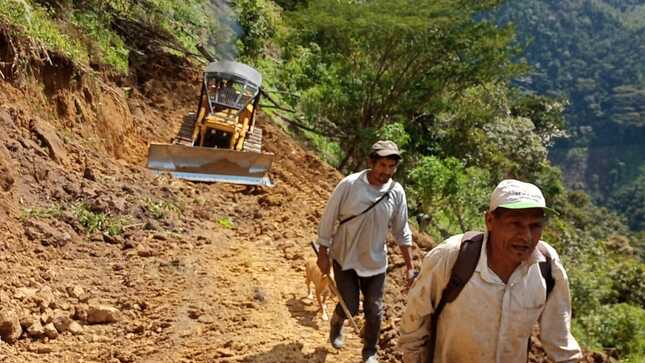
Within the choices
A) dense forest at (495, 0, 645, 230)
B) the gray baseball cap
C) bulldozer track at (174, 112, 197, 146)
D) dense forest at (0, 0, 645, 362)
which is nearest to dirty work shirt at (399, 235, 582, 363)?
the gray baseball cap

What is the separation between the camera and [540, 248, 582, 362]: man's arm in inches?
99.4

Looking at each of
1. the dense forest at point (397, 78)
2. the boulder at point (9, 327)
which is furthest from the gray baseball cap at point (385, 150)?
the dense forest at point (397, 78)

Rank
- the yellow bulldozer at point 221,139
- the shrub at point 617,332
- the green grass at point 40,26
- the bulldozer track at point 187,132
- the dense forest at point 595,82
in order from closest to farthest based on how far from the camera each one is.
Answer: the green grass at point 40,26
the yellow bulldozer at point 221,139
the bulldozer track at point 187,132
the shrub at point 617,332
the dense forest at point 595,82

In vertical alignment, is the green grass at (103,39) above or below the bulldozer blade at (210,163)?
above

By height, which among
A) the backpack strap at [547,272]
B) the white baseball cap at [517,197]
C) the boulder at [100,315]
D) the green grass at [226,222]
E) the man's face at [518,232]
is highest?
the white baseball cap at [517,197]

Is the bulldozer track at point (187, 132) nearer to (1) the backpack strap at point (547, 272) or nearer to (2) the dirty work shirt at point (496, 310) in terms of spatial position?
(2) the dirty work shirt at point (496, 310)

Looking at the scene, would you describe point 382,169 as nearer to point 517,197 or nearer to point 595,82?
point 517,197

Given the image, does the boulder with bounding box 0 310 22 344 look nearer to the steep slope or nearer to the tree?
the steep slope

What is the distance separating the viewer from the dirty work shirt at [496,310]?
249 centimetres

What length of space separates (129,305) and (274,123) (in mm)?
9942

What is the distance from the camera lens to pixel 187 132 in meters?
11.5

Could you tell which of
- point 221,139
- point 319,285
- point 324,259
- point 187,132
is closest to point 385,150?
point 324,259

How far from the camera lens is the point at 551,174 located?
28.5 meters

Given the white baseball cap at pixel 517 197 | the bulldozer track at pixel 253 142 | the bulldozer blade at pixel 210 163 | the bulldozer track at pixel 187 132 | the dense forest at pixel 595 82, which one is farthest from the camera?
the dense forest at pixel 595 82
